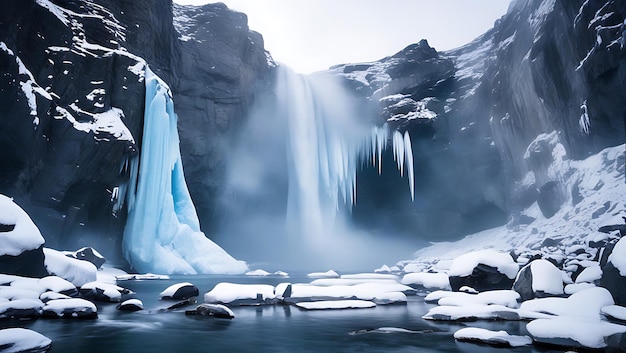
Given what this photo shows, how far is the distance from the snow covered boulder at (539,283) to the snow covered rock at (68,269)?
53.9ft

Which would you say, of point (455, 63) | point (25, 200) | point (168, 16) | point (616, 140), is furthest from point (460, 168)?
point (25, 200)

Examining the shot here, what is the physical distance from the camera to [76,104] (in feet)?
90.8

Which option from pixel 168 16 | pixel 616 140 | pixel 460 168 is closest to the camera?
pixel 616 140

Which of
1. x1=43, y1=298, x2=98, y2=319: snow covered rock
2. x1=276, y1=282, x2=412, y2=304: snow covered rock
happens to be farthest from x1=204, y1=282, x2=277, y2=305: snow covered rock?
x1=43, y1=298, x2=98, y2=319: snow covered rock

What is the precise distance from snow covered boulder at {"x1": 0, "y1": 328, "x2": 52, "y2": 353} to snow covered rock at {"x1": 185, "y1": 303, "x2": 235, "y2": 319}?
4.36m

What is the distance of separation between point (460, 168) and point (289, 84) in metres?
28.9

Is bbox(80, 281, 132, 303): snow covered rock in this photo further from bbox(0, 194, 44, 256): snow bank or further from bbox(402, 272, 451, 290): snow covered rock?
bbox(402, 272, 451, 290): snow covered rock

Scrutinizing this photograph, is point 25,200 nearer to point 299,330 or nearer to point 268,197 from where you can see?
point 299,330

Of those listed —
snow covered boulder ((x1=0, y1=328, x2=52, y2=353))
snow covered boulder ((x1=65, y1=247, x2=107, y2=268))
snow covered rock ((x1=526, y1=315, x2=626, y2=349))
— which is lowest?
snow covered boulder ((x1=0, y1=328, x2=52, y2=353))

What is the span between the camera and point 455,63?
59281 mm

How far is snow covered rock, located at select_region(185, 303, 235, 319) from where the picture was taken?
10.4 m

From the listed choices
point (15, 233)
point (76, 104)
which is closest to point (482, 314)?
point (15, 233)

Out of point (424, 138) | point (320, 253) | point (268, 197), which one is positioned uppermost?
point (424, 138)

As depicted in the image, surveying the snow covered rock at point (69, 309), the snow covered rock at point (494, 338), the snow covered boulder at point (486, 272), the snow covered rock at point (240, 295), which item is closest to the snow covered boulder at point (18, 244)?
the snow covered rock at point (69, 309)
